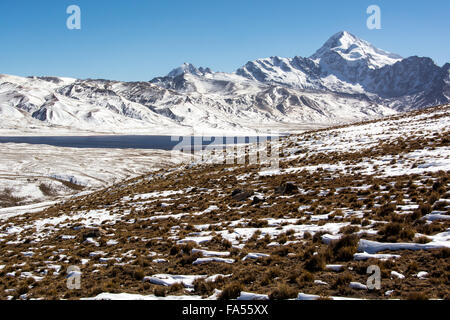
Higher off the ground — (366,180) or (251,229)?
(366,180)

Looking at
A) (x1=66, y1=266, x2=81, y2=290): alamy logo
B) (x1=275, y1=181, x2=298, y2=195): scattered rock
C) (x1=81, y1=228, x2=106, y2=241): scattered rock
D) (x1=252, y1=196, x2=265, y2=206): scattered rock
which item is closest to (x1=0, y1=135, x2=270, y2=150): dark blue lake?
(x1=275, y1=181, x2=298, y2=195): scattered rock

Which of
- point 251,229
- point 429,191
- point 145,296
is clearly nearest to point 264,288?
point 145,296

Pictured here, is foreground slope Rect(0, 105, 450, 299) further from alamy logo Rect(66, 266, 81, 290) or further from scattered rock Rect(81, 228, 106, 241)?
alamy logo Rect(66, 266, 81, 290)

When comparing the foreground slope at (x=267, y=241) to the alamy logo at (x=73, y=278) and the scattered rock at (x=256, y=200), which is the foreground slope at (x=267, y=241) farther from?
the alamy logo at (x=73, y=278)

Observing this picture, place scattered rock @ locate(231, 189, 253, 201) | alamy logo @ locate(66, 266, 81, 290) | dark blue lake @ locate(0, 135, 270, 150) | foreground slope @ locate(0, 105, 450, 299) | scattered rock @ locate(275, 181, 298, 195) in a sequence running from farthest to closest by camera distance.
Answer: dark blue lake @ locate(0, 135, 270, 150) < scattered rock @ locate(231, 189, 253, 201) < scattered rock @ locate(275, 181, 298, 195) < alamy logo @ locate(66, 266, 81, 290) < foreground slope @ locate(0, 105, 450, 299)


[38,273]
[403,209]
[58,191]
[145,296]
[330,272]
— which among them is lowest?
[58,191]

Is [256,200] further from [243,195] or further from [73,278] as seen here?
[73,278]

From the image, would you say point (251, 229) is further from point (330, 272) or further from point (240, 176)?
point (240, 176)

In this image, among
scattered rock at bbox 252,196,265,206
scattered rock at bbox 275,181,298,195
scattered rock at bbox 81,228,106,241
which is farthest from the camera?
scattered rock at bbox 275,181,298,195
